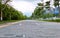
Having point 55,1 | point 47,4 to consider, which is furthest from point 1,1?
point 47,4

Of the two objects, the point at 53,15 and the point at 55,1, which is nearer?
the point at 55,1

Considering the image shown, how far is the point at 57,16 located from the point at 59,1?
11.9 m

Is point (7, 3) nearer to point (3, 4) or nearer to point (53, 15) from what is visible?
point (3, 4)

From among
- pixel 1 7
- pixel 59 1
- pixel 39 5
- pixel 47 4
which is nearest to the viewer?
pixel 1 7

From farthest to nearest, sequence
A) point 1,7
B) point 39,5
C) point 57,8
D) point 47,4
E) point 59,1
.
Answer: point 39,5, point 47,4, point 57,8, point 59,1, point 1,7

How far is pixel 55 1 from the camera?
9725cm

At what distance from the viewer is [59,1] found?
96.2m

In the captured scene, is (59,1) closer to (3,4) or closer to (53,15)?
(53,15)

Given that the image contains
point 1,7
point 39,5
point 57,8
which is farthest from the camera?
point 39,5

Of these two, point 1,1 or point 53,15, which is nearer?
point 1,1

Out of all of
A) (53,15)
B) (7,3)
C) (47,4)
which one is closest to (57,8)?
(53,15)

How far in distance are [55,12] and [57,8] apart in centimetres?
629

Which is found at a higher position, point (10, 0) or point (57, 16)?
point (10, 0)

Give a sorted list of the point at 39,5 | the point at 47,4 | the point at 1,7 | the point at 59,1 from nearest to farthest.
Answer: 1. the point at 1,7
2. the point at 59,1
3. the point at 47,4
4. the point at 39,5
